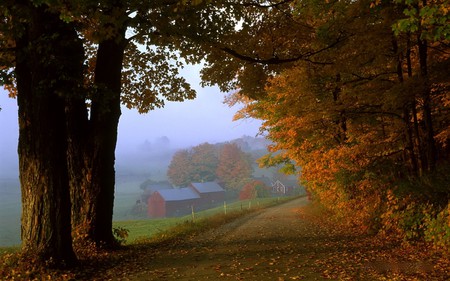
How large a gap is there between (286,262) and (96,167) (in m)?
6.21

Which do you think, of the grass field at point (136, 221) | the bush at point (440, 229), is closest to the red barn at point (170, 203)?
the grass field at point (136, 221)

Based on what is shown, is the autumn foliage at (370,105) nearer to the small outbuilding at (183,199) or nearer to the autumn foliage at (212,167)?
the small outbuilding at (183,199)

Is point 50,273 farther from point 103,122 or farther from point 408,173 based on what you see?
point 408,173

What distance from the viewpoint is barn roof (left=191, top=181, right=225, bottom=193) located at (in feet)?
240

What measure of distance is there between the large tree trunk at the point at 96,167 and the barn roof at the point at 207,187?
6224 cm

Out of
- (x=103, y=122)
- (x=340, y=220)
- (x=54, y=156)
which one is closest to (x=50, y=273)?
(x=54, y=156)

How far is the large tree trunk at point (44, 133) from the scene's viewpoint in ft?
27.1

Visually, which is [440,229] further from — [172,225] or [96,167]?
[172,225]

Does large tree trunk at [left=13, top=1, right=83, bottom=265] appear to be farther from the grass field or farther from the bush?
the grass field

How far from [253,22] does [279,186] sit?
77547 millimetres

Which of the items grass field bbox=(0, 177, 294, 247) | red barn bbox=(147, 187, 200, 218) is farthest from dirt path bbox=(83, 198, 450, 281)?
red barn bbox=(147, 187, 200, 218)

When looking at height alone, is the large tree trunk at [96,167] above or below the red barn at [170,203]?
above

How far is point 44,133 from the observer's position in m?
8.38

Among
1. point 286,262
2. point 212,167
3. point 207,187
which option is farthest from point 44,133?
point 212,167
